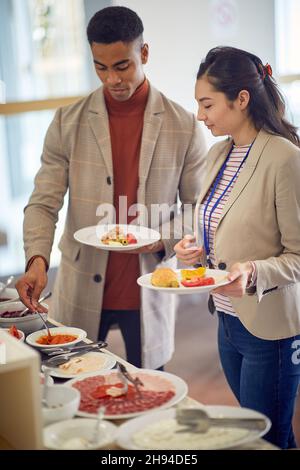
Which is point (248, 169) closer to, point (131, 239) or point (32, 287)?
point (131, 239)

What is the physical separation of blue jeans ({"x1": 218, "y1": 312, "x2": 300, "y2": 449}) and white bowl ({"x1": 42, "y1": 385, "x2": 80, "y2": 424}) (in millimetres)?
646

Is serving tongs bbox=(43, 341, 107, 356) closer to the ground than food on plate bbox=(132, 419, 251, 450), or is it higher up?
closer to the ground

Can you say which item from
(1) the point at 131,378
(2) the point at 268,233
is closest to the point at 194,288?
(1) the point at 131,378

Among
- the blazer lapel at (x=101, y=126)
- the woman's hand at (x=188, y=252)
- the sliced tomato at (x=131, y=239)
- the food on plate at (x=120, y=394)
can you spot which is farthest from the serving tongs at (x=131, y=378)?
the blazer lapel at (x=101, y=126)

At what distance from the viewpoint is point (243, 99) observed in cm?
193

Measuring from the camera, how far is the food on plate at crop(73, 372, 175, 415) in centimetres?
144

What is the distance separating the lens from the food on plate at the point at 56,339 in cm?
189

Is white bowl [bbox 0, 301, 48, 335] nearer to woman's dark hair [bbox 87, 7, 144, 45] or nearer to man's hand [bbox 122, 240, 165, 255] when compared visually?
man's hand [bbox 122, 240, 165, 255]

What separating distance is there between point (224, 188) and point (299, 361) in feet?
1.70

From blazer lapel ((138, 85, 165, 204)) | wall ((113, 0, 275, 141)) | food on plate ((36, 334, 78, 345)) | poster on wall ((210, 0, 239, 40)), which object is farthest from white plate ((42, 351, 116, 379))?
poster on wall ((210, 0, 239, 40))

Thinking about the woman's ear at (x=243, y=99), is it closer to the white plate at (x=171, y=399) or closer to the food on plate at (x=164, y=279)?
the food on plate at (x=164, y=279)

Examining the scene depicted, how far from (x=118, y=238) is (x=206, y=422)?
0.95 meters
